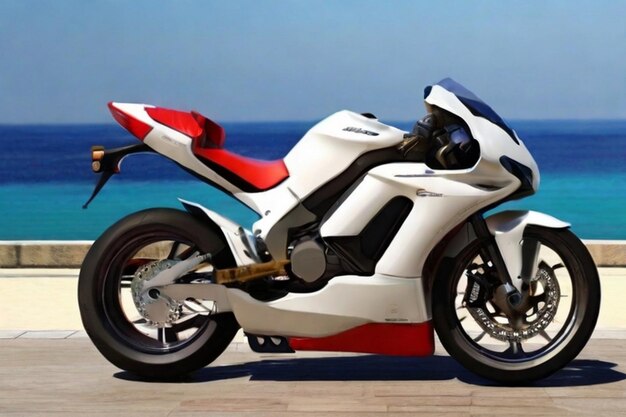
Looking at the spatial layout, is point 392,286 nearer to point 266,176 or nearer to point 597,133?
point 266,176

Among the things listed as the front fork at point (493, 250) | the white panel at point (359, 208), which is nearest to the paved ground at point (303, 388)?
the front fork at point (493, 250)

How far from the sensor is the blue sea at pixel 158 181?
36875 mm

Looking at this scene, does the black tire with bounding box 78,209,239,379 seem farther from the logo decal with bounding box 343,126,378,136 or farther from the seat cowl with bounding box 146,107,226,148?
the logo decal with bounding box 343,126,378,136

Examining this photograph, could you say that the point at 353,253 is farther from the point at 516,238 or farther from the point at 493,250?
the point at 516,238

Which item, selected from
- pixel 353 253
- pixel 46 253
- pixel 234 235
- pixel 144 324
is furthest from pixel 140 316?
pixel 46 253

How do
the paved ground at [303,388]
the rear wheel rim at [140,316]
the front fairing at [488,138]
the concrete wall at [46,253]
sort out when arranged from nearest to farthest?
1. the paved ground at [303,388]
2. the front fairing at [488,138]
3. the rear wheel rim at [140,316]
4. the concrete wall at [46,253]

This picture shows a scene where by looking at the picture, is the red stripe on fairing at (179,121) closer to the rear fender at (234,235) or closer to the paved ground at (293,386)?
the rear fender at (234,235)

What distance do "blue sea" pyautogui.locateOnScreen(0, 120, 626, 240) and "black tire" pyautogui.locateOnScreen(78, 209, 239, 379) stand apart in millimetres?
18880

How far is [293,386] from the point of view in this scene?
6.93m

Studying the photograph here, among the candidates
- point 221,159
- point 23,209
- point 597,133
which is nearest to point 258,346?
point 221,159

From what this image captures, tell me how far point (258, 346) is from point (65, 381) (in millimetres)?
894

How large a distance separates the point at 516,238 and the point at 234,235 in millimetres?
1263

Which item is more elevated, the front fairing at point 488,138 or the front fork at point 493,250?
the front fairing at point 488,138

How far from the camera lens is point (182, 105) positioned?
7856 cm
